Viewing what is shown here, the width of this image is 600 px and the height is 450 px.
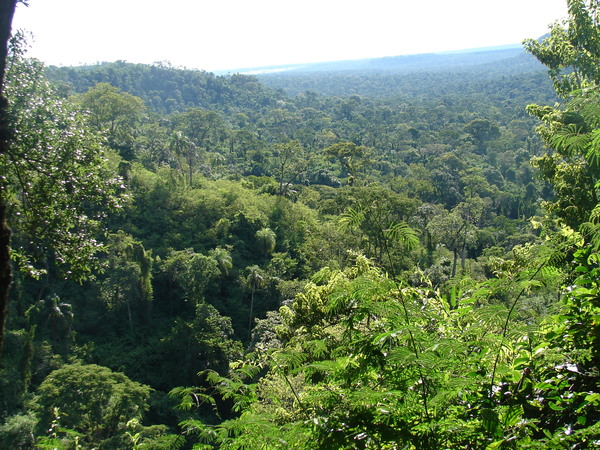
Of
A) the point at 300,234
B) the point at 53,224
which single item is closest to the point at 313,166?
the point at 300,234

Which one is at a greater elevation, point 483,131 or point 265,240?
point 483,131

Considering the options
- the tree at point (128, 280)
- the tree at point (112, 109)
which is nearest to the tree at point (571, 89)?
the tree at point (128, 280)

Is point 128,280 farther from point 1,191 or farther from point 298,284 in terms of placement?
point 1,191

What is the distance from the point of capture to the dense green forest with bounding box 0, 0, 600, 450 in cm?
223

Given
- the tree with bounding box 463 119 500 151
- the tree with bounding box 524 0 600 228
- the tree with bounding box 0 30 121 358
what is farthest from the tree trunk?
the tree with bounding box 463 119 500 151

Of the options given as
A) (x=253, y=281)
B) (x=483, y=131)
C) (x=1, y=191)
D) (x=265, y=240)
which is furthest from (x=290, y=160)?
(x=483, y=131)

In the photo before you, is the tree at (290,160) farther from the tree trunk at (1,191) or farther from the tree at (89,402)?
the tree trunk at (1,191)

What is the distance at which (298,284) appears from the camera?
2281 cm

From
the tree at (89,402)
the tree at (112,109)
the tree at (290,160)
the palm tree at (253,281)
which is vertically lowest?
the tree at (89,402)

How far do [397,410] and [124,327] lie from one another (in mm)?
22418


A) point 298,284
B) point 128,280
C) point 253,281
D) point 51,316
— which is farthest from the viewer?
point 298,284

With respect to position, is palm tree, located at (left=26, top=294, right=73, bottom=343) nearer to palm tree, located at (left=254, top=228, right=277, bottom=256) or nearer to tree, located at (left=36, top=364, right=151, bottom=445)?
→ tree, located at (left=36, top=364, right=151, bottom=445)

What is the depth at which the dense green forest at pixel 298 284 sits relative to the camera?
223 cm

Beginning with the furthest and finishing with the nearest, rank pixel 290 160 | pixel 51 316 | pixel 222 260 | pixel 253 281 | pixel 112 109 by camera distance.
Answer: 1. pixel 112 109
2. pixel 290 160
3. pixel 222 260
4. pixel 253 281
5. pixel 51 316
